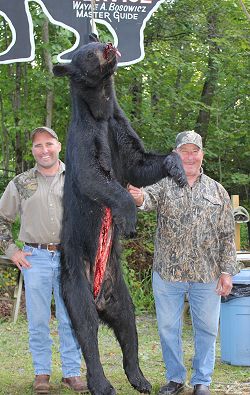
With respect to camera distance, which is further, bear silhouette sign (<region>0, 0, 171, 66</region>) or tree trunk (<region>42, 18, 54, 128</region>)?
tree trunk (<region>42, 18, 54, 128</region>)

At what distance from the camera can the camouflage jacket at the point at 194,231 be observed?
4.76 meters

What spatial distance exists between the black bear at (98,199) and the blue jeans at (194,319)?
65cm

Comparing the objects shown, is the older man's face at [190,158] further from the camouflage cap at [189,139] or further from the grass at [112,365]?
the grass at [112,365]

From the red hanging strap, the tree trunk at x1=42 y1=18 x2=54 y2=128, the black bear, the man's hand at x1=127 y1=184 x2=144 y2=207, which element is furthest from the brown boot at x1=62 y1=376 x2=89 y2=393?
the tree trunk at x1=42 y1=18 x2=54 y2=128

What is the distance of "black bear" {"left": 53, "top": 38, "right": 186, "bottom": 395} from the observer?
3754mm

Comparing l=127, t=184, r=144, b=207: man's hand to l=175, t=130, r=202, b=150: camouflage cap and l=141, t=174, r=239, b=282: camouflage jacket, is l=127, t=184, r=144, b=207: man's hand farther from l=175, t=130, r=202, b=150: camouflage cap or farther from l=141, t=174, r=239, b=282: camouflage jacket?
l=175, t=130, r=202, b=150: camouflage cap

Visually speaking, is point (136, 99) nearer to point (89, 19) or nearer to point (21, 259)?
point (89, 19)

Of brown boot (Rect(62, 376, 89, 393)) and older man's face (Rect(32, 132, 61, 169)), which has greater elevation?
older man's face (Rect(32, 132, 61, 169))

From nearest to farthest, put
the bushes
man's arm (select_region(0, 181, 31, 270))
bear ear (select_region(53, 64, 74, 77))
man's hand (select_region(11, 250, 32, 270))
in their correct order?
bear ear (select_region(53, 64, 74, 77)) → man's hand (select_region(11, 250, 32, 270)) → man's arm (select_region(0, 181, 31, 270)) → the bushes

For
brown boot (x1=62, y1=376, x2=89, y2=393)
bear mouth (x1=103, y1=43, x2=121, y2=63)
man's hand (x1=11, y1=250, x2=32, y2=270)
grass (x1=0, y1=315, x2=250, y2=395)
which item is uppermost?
bear mouth (x1=103, y1=43, x2=121, y2=63)

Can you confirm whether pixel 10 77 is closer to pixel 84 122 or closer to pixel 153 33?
pixel 153 33

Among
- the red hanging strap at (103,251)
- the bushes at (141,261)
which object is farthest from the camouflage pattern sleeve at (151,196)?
the bushes at (141,261)

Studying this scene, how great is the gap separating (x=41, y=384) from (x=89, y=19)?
331cm

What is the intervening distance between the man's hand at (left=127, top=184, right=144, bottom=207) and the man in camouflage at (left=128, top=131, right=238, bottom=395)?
178 mm
